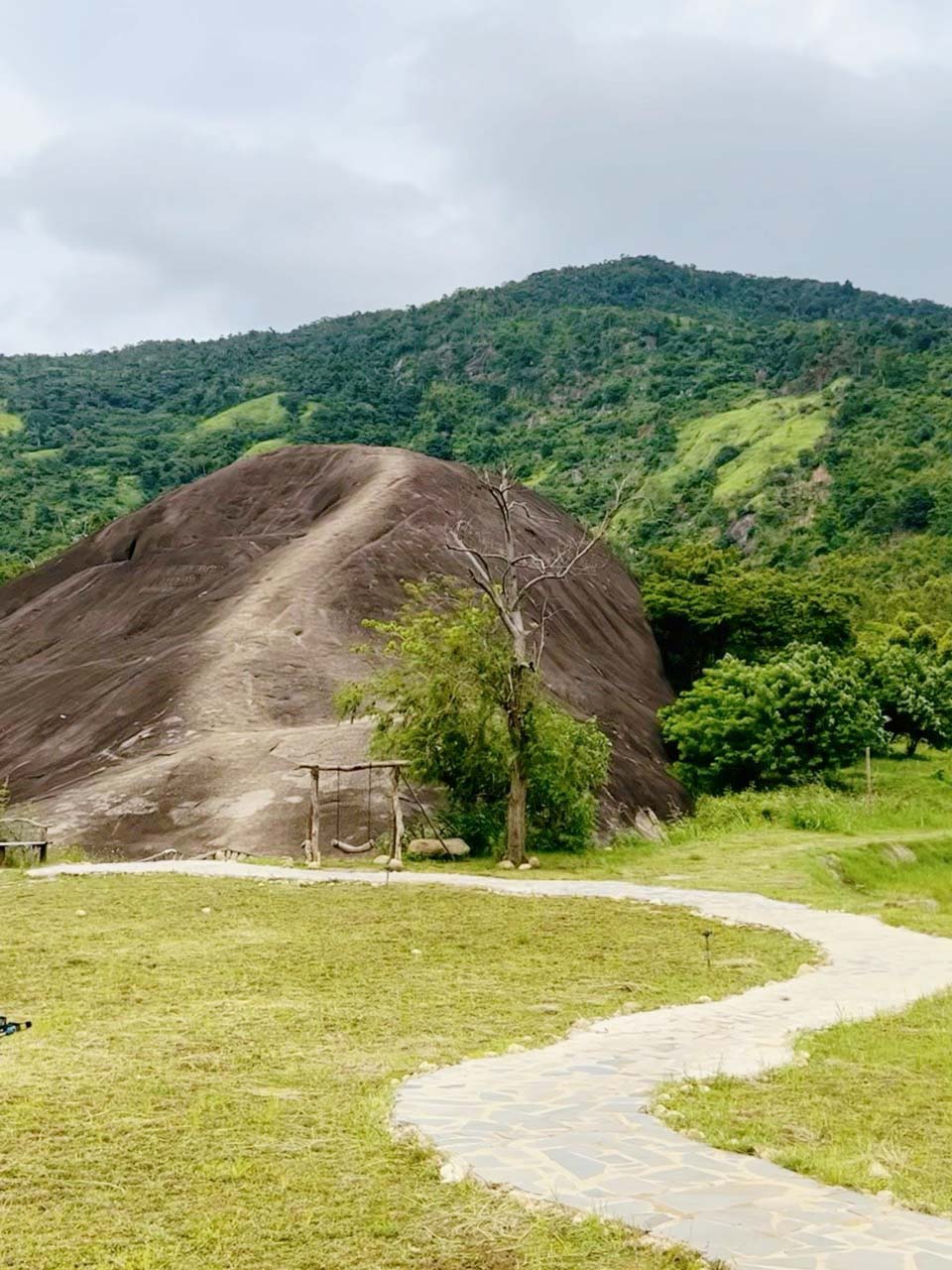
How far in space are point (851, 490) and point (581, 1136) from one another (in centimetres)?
7277

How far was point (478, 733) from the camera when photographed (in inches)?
949

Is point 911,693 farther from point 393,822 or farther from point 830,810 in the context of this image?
point 393,822

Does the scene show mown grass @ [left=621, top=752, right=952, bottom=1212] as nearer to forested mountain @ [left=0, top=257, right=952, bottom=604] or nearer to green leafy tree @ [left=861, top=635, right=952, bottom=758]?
green leafy tree @ [left=861, top=635, right=952, bottom=758]

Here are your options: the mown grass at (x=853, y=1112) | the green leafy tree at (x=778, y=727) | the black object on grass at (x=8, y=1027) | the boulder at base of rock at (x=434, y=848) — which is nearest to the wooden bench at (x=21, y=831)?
the boulder at base of rock at (x=434, y=848)

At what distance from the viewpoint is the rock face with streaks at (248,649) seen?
26594 millimetres

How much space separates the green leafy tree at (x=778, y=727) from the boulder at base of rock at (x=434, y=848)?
471 inches

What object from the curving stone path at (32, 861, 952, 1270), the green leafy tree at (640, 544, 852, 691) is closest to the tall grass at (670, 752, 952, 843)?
the green leafy tree at (640, 544, 852, 691)

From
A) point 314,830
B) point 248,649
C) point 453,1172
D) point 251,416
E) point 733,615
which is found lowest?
point 314,830

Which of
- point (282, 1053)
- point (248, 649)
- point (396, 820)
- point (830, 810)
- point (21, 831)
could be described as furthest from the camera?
point (248, 649)

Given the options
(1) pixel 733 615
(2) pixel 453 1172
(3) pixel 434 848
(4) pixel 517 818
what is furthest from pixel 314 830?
(1) pixel 733 615

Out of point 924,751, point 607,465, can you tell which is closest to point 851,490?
point 607,465

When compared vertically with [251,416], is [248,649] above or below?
below

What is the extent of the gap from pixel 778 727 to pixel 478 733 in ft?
41.2

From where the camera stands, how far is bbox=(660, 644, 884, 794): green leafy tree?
1332 inches
